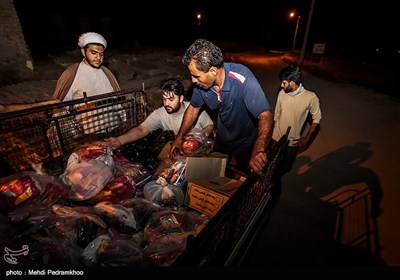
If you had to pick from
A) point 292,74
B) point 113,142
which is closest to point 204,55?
point 113,142

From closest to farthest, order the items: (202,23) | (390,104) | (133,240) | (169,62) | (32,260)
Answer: (32,260), (133,240), (390,104), (169,62), (202,23)

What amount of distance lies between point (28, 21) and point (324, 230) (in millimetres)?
19275

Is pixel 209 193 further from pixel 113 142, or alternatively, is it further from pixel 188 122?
pixel 113 142

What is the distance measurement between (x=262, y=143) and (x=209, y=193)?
0.70m

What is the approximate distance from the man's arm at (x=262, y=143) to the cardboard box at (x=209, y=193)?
365 mm

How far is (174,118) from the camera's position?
354 cm

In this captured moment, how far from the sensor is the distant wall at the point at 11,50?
20.6 feet

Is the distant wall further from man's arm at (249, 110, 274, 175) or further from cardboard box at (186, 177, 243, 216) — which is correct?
man's arm at (249, 110, 274, 175)

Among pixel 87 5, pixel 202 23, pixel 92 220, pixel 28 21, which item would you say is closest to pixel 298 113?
pixel 92 220

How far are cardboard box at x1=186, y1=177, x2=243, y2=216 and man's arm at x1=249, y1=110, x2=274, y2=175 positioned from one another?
365mm

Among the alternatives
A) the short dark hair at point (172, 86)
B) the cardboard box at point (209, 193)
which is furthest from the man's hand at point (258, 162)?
the short dark hair at point (172, 86)

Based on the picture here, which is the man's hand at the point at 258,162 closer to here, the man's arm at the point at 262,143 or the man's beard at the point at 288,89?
the man's arm at the point at 262,143

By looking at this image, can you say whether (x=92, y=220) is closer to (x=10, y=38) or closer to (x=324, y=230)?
(x=324, y=230)

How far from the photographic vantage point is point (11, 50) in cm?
658
